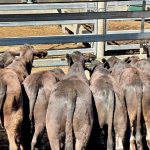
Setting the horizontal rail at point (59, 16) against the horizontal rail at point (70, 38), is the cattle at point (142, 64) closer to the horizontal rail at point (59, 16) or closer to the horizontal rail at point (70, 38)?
the horizontal rail at point (70, 38)

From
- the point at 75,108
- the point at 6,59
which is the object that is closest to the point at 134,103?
the point at 75,108

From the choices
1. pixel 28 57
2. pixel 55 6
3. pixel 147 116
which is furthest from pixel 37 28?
pixel 147 116

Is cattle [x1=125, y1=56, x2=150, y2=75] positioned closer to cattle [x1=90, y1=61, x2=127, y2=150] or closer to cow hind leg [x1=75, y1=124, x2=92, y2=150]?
cattle [x1=90, y1=61, x2=127, y2=150]

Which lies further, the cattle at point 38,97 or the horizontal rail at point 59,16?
the horizontal rail at point 59,16

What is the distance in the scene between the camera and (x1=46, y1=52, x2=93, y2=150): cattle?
4.86 metres

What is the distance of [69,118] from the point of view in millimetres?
4852

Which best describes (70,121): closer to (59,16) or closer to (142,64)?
(59,16)

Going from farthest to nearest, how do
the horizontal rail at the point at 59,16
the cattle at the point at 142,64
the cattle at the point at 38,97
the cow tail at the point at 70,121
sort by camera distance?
1. the cattle at the point at 142,64
2. the horizontal rail at the point at 59,16
3. the cattle at the point at 38,97
4. the cow tail at the point at 70,121

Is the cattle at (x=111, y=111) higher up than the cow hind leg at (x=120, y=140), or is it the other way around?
the cattle at (x=111, y=111)

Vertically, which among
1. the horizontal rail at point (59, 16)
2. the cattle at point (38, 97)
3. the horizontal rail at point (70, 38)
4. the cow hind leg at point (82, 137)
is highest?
the horizontal rail at point (59, 16)

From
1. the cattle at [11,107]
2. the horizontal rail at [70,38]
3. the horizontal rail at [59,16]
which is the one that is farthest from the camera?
the horizontal rail at [70,38]

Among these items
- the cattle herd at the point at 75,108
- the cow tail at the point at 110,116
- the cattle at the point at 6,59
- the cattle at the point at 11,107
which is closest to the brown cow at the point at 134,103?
the cattle herd at the point at 75,108

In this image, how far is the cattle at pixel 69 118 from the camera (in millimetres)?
4863

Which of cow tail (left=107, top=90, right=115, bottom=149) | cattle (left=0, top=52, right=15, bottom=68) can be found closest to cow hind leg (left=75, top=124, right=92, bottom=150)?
cow tail (left=107, top=90, right=115, bottom=149)
